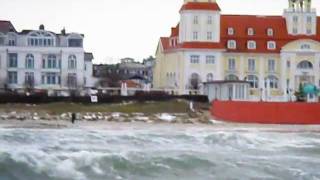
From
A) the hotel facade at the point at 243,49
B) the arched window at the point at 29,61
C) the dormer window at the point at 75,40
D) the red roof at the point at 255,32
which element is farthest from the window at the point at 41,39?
the red roof at the point at 255,32

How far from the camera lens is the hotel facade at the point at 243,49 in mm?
88062

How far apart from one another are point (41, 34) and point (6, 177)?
211 ft

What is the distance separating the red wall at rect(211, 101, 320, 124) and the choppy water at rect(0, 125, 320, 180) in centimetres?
1611

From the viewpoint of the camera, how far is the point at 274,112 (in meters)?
62.1

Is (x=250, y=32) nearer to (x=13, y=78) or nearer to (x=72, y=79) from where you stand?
(x=72, y=79)

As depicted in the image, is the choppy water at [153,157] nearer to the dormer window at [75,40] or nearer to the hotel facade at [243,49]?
the dormer window at [75,40]

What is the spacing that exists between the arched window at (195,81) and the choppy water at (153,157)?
128 feet

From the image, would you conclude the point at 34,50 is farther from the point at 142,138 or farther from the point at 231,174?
the point at 231,174

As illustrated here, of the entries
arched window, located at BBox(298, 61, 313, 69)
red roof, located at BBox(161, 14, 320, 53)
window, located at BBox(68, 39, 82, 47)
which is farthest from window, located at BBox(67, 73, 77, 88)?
arched window, located at BBox(298, 61, 313, 69)

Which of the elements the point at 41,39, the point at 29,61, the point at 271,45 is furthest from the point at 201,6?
the point at 29,61

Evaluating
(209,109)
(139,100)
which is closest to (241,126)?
(209,109)

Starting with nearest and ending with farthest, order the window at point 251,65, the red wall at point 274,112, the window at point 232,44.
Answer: the red wall at point 274,112 < the window at point 232,44 < the window at point 251,65

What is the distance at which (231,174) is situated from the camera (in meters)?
26.1

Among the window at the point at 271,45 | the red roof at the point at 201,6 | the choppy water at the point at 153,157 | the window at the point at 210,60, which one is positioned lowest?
the choppy water at the point at 153,157
